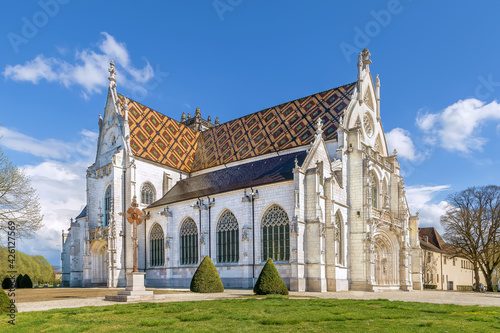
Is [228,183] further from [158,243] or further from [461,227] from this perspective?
[461,227]

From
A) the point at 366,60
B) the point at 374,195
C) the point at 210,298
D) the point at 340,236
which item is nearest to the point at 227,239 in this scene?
the point at 340,236

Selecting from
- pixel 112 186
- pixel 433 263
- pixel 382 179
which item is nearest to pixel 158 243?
pixel 112 186

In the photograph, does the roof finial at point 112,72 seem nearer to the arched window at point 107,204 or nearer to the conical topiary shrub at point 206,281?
the arched window at point 107,204

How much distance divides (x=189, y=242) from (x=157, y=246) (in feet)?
11.9

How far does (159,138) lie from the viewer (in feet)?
126

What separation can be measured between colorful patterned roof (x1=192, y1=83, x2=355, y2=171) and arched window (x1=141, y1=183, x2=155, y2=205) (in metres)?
4.90

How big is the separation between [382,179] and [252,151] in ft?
34.9

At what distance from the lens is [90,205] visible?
118 ft

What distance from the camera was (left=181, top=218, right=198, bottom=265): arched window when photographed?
102 ft

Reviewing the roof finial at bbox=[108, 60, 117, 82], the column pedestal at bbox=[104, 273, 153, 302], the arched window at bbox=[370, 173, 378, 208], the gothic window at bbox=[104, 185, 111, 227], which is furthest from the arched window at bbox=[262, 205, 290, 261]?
the roof finial at bbox=[108, 60, 117, 82]

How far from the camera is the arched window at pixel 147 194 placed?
1378 inches

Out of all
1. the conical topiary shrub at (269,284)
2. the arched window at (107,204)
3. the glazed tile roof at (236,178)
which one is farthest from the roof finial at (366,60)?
the arched window at (107,204)

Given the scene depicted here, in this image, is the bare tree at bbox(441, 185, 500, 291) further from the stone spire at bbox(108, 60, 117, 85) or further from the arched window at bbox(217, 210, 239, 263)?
the stone spire at bbox(108, 60, 117, 85)

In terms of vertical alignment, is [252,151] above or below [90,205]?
above
